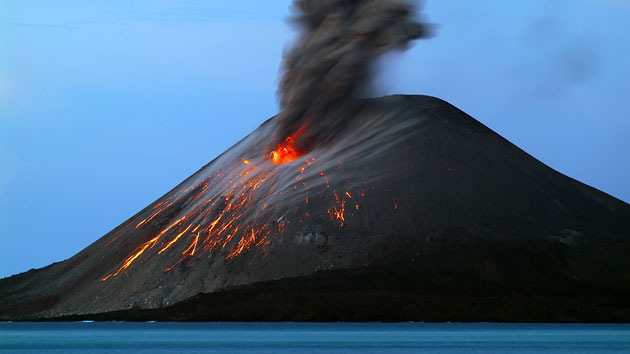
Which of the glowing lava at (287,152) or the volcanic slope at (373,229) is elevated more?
the glowing lava at (287,152)
